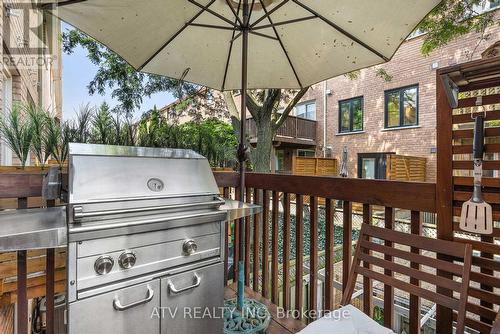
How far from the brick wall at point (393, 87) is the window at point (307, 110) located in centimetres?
40

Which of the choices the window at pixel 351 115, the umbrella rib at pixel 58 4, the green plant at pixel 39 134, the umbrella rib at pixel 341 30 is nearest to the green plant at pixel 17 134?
the green plant at pixel 39 134

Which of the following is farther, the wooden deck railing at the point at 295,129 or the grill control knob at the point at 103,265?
the wooden deck railing at the point at 295,129

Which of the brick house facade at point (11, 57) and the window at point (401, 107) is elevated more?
the window at point (401, 107)

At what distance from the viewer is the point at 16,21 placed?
3107mm

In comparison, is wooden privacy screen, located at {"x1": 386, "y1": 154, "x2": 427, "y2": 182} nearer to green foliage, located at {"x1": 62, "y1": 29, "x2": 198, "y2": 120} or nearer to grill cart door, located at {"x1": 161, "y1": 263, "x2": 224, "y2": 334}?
green foliage, located at {"x1": 62, "y1": 29, "x2": 198, "y2": 120}

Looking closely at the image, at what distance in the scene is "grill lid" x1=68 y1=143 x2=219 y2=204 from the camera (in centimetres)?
124

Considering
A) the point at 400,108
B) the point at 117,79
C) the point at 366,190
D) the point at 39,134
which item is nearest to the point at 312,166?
the point at 400,108

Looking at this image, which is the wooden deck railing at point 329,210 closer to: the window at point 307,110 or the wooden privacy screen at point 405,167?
the wooden privacy screen at point 405,167

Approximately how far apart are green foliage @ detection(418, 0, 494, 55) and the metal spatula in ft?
12.3

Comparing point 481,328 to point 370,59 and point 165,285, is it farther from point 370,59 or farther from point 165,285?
point 370,59

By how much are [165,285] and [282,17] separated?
1.78m

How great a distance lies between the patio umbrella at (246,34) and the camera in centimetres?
159

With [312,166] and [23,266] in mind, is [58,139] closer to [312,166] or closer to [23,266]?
[23,266]

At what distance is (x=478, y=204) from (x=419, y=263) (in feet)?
1.27
